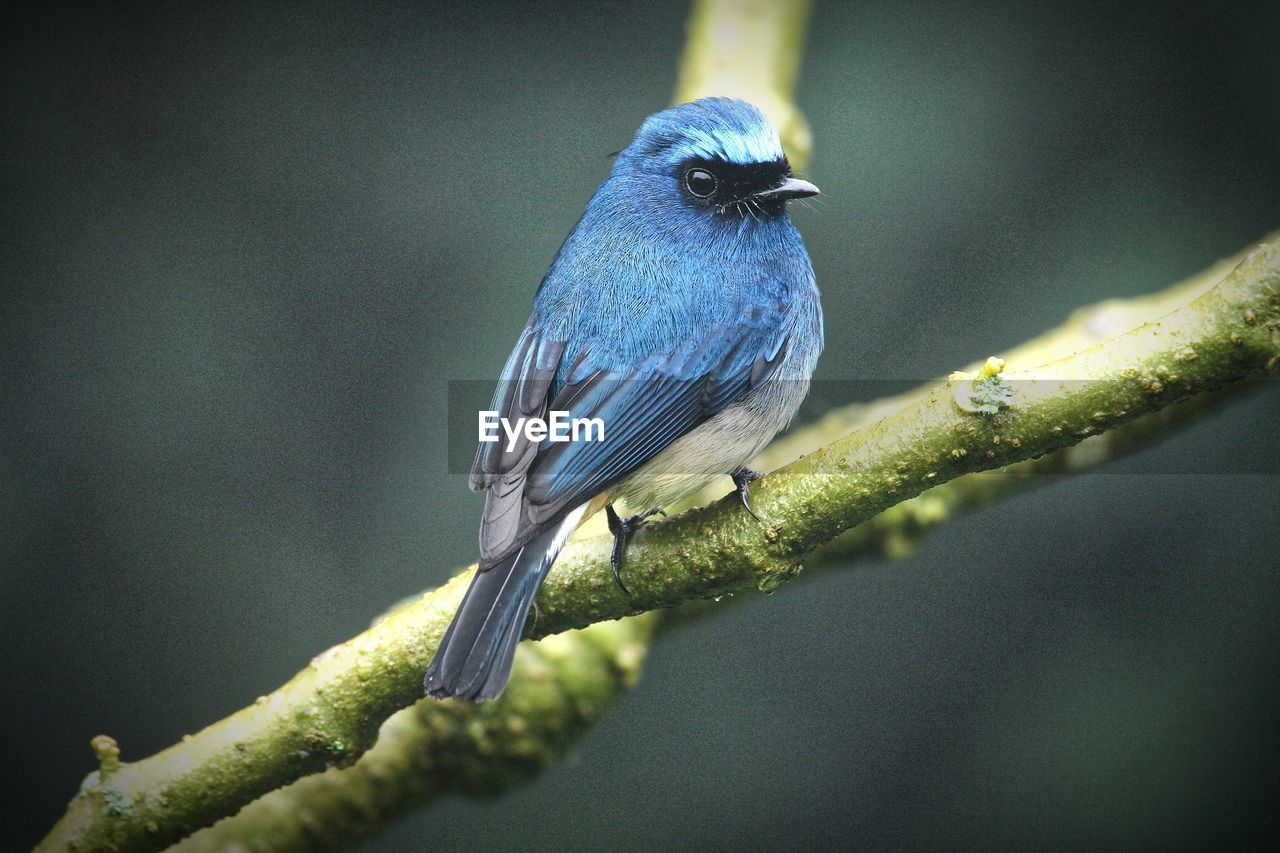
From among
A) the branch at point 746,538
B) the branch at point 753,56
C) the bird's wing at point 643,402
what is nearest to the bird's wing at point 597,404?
the bird's wing at point 643,402

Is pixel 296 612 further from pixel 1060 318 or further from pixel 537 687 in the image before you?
pixel 1060 318

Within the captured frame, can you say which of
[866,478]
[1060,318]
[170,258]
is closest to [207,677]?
[170,258]

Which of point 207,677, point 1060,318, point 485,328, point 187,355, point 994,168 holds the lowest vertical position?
point 207,677

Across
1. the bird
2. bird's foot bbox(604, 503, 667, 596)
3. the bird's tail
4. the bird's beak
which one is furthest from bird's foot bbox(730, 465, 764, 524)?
the bird's beak

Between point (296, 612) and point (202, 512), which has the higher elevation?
point (202, 512)

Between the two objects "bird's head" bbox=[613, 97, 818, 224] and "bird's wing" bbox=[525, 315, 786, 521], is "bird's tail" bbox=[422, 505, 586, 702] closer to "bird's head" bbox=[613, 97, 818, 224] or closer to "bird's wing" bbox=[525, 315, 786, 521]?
"bird's wing" bbox=[525, 315, 786, 521]

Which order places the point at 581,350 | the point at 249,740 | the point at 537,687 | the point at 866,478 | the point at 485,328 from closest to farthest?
1. the point at 866,478
2. the point at 581,350
3. the point at 249,740
4. the point at 537,687
5. the point at 485,328

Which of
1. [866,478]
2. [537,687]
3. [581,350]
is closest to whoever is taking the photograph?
[866,478]
